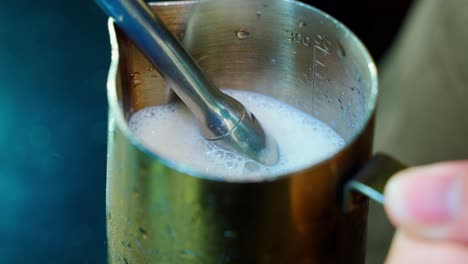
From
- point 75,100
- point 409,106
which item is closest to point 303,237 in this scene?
point 75,100

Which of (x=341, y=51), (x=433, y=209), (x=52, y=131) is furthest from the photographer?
(x=52, y=131)

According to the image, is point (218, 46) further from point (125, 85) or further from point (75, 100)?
point (75, 100)

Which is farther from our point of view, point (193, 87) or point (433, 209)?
point (193, 87)

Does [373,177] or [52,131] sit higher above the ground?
[373,177]

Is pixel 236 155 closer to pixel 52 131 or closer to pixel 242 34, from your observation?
pixel 242 34

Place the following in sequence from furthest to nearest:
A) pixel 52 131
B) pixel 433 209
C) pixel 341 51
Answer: pixel 52 131 → pixel 341 51 → pixel 433 209

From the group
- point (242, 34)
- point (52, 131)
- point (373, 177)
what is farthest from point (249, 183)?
point (52, 131)
